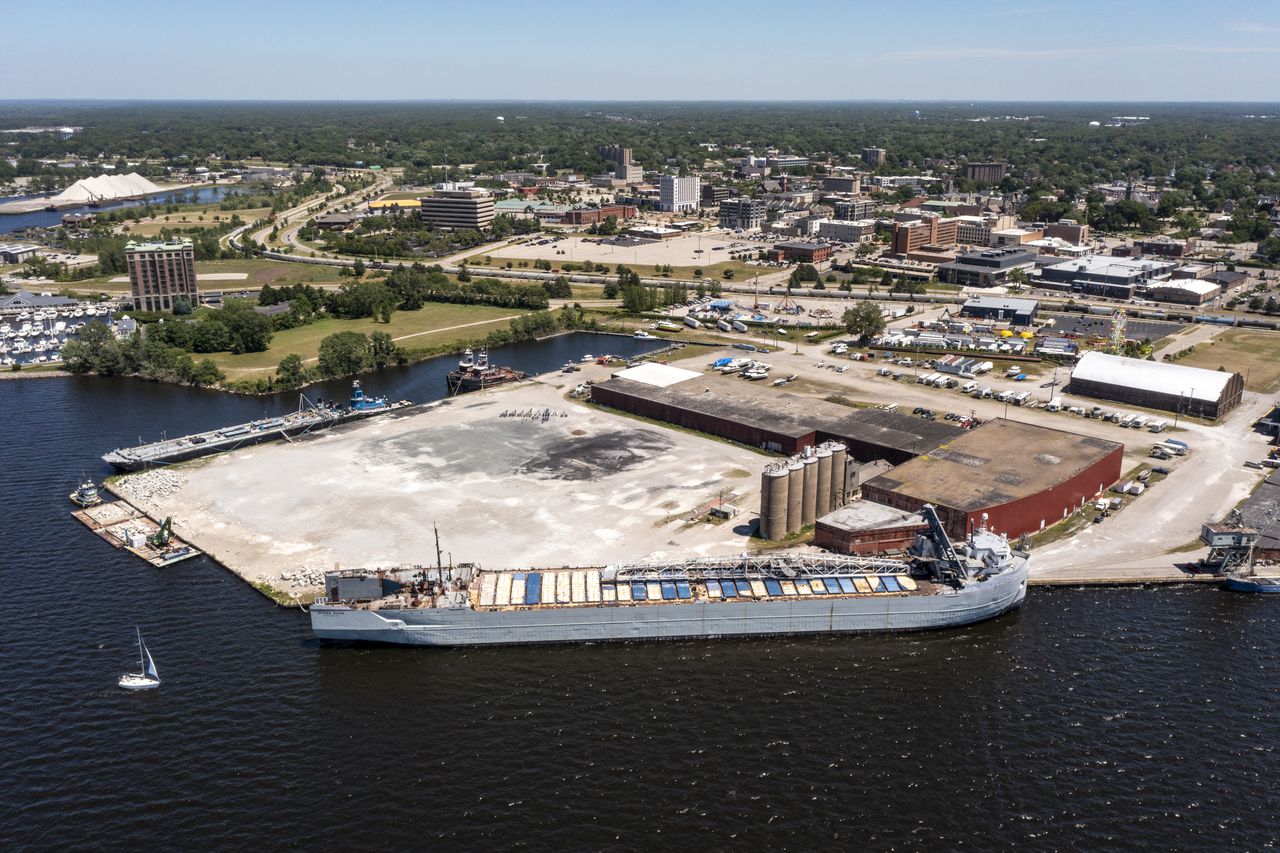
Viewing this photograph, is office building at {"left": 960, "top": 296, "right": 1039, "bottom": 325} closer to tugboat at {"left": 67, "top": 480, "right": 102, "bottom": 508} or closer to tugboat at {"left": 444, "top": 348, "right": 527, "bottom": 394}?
tugboat at {"left": 444, "top": 348, "right": 527, "bottom": 394}

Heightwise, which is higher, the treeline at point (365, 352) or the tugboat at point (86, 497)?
the treeline at point (365, 352)

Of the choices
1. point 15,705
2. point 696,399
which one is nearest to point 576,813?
point 15,705

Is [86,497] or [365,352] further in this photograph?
[365,352]

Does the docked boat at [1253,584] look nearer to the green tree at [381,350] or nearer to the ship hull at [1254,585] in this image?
the ship hull at [1254,585]

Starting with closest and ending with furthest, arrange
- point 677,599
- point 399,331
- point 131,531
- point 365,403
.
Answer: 1. point 677,599
2. point 131,531
3. point 365,403
4. point 399,331

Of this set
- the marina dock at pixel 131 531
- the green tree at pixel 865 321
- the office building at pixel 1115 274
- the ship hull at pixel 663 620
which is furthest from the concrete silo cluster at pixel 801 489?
the office building at pixel 1115 274

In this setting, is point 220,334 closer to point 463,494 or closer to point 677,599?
point 463,494

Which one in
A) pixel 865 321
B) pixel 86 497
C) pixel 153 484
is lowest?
pixel 86 497

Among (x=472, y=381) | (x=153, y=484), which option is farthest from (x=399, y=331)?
(x=153, y=484)
